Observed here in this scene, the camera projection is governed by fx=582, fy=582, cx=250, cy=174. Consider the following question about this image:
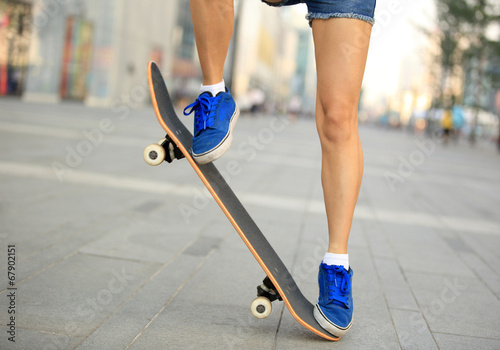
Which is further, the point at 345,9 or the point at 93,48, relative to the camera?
the point at 93,48

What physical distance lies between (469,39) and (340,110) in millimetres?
28683

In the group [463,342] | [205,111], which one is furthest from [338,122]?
[463,342]

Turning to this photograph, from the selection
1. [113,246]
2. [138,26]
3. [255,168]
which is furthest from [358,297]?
[138,26]

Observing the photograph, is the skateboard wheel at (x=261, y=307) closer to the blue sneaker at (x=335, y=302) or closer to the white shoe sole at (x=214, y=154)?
the blue sneaker at (x=335, y=302)

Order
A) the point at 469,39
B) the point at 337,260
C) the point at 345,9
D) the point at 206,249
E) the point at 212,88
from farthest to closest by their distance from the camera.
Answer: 1. the point at 469,39
2. the point at 206,249
3. the point at 212,88
4. the point at 337,260
5. the point at 345,9

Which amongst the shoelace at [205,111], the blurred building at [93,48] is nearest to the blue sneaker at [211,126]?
the shoelace at [205,111]

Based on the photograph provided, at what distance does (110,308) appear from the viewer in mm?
2133

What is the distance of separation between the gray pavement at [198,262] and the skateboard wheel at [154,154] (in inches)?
21.8

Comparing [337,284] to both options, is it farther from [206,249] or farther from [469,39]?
[469,39]

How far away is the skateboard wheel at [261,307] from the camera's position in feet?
6.63

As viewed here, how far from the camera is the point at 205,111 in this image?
2.05m

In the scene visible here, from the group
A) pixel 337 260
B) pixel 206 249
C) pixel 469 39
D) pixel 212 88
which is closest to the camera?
pixel 337 260

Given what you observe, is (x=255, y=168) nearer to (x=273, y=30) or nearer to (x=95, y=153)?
(x=95, y=153)

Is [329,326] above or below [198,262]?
above
